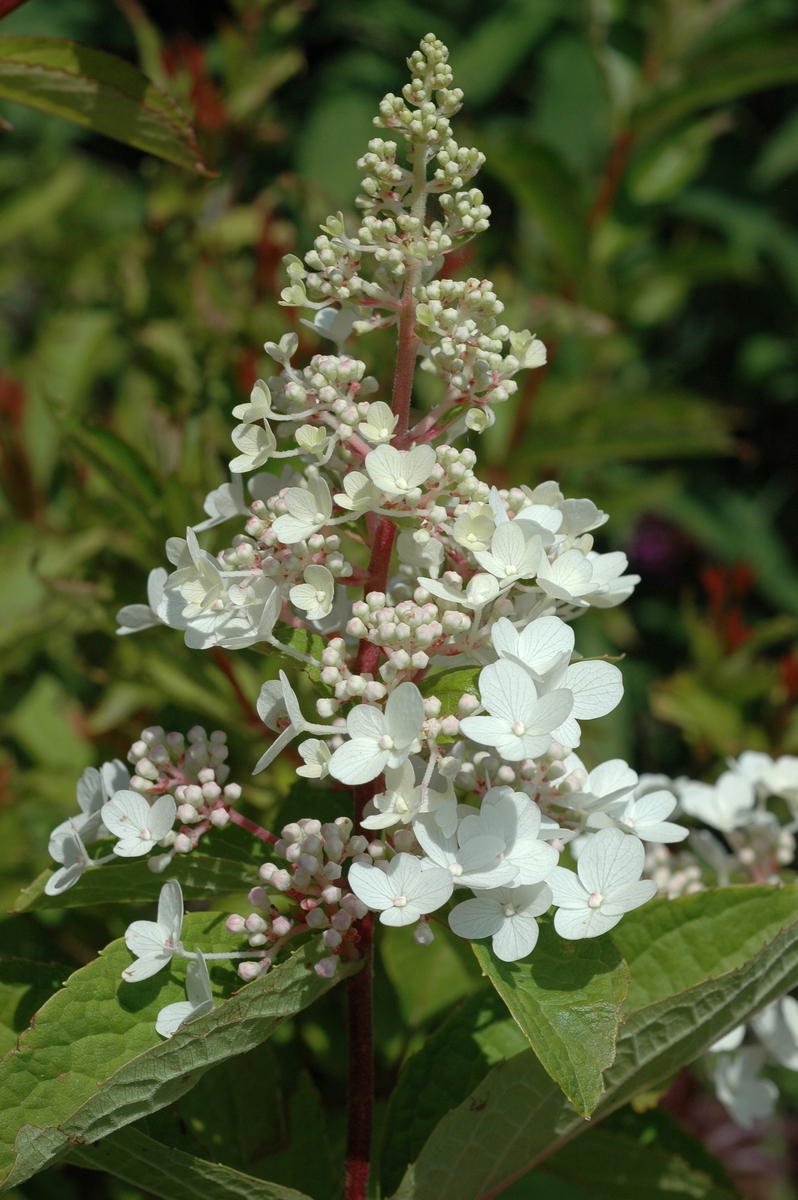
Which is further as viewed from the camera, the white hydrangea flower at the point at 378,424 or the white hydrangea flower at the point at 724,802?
the white hydrangea flower at the point at 724,802

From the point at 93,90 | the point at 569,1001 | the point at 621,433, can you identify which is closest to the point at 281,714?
the point at 569,1001

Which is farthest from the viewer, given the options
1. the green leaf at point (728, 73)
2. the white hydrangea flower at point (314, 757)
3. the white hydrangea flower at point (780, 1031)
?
the green leaf at point (728, 73)

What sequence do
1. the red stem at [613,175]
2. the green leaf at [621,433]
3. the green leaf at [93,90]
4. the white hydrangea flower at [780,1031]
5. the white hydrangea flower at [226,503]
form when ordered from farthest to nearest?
the red stem at [613,175], the green leaf at [621,433], the white hydrangea flower at [780,1031], the green leaf at [93,90], the white hydrangea flower at [226,503]

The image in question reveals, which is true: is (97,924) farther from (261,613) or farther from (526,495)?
(526,495)

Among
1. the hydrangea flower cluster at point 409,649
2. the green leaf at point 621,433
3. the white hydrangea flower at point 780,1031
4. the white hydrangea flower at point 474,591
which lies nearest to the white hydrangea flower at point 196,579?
the hydrangea flower cluster at point 409,649

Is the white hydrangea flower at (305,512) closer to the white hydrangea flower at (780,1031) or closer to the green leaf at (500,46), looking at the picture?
the white hydrangea flower at (780,1031)

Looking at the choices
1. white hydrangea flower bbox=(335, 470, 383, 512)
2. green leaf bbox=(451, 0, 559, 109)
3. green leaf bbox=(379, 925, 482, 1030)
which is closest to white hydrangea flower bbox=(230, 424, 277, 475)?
white hydrangea flower bbox=(335, 470, 383, 512)

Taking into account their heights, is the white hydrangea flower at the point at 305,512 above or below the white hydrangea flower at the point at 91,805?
above

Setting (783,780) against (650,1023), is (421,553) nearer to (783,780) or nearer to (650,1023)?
(650,1023)

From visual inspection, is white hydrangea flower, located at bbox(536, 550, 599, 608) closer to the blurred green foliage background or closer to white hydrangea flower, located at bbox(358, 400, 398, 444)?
white hydrangea flower, located at bbox(358, 400, 398, 444)
